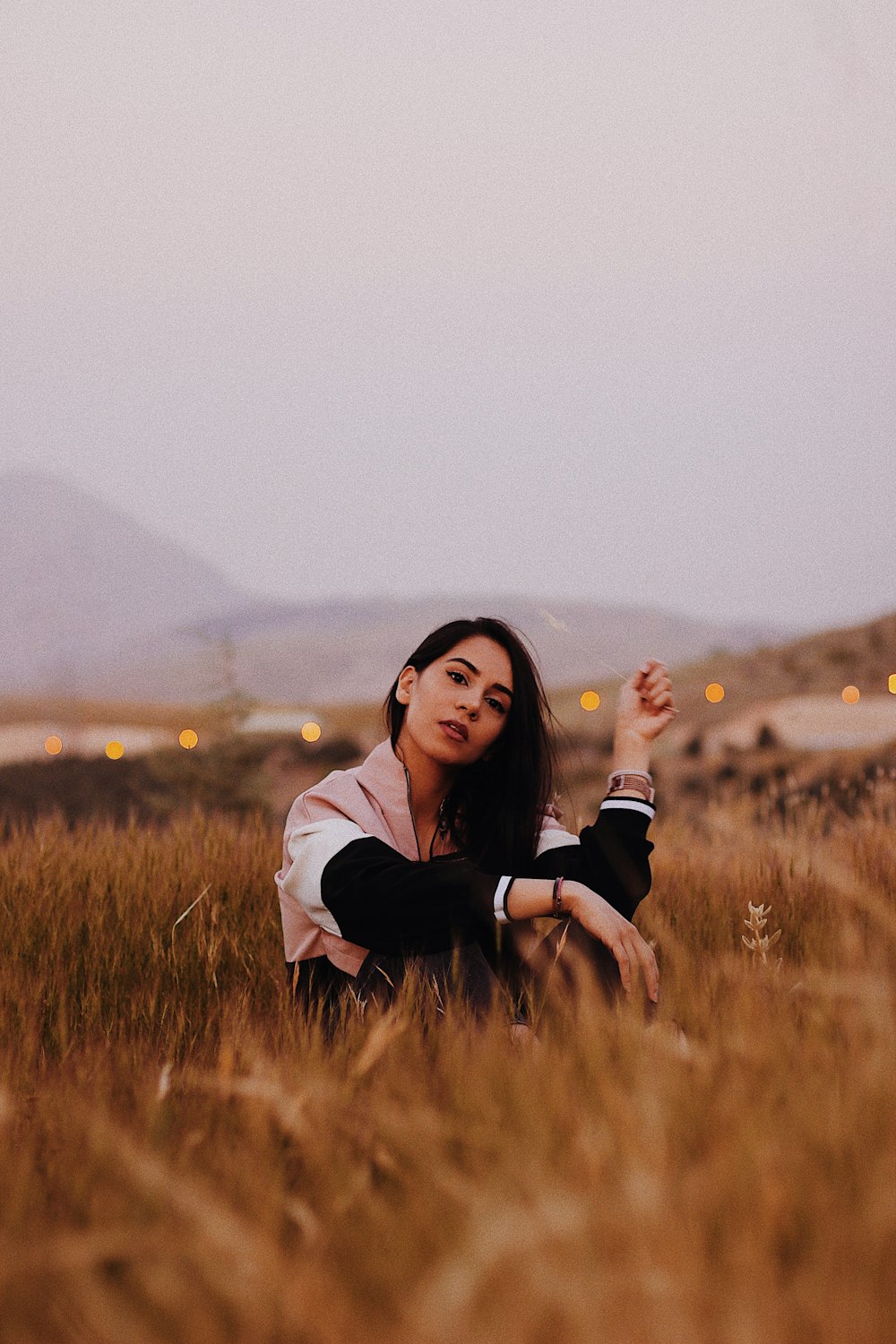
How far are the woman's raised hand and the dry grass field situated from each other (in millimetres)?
169

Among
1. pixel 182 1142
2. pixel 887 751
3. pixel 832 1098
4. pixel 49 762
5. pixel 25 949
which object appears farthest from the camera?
pixel 49 762

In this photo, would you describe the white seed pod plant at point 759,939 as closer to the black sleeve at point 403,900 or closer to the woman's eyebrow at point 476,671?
the black sleeve at point 403,900

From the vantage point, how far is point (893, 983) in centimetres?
208

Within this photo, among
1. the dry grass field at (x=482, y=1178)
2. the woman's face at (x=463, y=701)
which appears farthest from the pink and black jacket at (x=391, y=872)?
the dry grass field at (x=482, y=1178)

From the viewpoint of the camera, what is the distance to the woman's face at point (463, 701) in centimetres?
327

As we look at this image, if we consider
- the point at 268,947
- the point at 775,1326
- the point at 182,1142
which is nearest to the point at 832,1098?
the point at 775,1326

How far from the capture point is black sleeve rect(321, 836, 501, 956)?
2805 millimetres

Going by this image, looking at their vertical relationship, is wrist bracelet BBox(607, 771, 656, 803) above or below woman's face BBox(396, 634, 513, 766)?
below

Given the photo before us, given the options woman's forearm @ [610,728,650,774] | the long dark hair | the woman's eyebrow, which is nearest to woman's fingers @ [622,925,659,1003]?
woman's forearm @ [610,728,650,774]

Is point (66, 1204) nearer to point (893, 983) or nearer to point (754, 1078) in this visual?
point (754, 1078)

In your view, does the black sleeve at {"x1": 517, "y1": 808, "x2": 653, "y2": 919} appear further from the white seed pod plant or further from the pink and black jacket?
the white seed pod plant

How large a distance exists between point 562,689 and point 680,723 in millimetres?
1652

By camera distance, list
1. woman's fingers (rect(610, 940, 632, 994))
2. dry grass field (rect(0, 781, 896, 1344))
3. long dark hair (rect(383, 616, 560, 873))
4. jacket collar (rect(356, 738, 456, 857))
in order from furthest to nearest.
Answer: long dark hair (rect(383, 616, 560, 873)) < jacket collar (rect(356, 738, 456, 857)) < woman's fingers (rect(610, 940, 632, 994)) < dry grass field (rect(0, 781, 896, 1344))

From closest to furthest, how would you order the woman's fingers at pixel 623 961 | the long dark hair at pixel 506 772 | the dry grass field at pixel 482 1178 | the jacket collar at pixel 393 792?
the dry grass field at pixel 482 1178 < the woman's fingers at pixel 623 961 < the jacket collar at pixel 393 792 < the long dark hair at pixel 506 772
